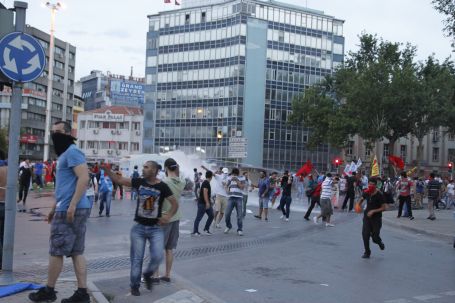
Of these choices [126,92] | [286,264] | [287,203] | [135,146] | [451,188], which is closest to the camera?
[286,264]

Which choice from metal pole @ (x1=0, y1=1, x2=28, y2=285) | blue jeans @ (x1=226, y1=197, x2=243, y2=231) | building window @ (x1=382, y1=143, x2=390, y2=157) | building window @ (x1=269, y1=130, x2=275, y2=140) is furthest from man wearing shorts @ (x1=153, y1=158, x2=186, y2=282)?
building window @ (x1=382, y1=143, x2=390, y2=157)

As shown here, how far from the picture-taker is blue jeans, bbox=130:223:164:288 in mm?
7277

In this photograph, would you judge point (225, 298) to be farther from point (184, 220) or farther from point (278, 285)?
point (184, 220)

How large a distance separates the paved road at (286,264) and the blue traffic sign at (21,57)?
118 inches

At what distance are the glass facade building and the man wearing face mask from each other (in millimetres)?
72656

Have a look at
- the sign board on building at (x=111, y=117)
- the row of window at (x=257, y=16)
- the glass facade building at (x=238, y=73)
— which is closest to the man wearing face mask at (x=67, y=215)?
the glass facade building at (x=238, y=73)

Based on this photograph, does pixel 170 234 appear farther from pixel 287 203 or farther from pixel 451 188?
pixel 451 188

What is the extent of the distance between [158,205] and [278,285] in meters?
2.57

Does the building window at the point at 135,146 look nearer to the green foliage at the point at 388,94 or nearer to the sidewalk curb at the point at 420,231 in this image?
the green foliage at the point at 388,94

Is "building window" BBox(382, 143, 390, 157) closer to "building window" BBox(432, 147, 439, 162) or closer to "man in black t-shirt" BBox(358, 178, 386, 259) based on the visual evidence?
"building window" BBox(432, 147, 439, 162)

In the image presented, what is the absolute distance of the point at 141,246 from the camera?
23.9 feet

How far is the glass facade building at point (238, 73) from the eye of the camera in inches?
3145

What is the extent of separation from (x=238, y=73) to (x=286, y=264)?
69.8 meters

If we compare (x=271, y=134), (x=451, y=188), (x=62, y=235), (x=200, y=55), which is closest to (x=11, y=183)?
(x=62, y=235)
